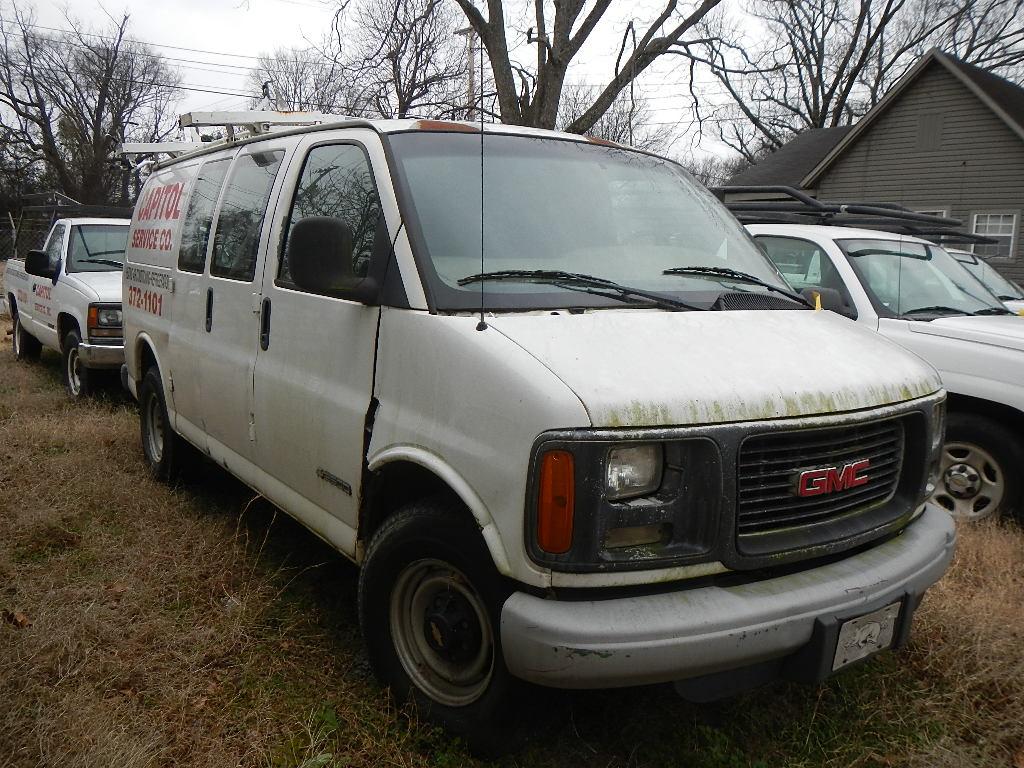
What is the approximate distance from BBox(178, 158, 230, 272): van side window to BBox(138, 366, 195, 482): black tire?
0.90 metres

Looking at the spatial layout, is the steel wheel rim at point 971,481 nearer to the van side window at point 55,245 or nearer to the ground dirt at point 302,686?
the ground dirt at point 302,686

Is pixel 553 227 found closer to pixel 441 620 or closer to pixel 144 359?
pixel 441 620

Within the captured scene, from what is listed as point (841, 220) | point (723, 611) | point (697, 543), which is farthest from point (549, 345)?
point (841, 220)

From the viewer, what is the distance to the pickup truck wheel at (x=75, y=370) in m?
7.74

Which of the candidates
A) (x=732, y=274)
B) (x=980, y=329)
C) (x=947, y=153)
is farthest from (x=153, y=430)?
(x=947, y=153)

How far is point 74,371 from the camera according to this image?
26.5 feet

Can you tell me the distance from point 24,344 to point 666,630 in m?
10.7

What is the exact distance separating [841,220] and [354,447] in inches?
209

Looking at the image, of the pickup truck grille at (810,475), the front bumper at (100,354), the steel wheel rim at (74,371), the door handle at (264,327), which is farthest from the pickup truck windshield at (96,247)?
the pickup truck grille at (810,475)

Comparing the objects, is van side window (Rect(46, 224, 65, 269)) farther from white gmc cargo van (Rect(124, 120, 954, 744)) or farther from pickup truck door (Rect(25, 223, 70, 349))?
white gmc cargo van (Rect(124, 120, 954, 744))

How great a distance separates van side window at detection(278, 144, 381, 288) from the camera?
302 centimetres

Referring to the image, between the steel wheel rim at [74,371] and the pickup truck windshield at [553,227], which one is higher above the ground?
the pickup truck windshield at [553,227]

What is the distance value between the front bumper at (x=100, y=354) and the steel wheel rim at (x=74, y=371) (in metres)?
0.48

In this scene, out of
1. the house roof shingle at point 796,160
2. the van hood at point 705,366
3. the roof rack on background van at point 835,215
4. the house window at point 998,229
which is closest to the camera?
the van hood at point 705,366
